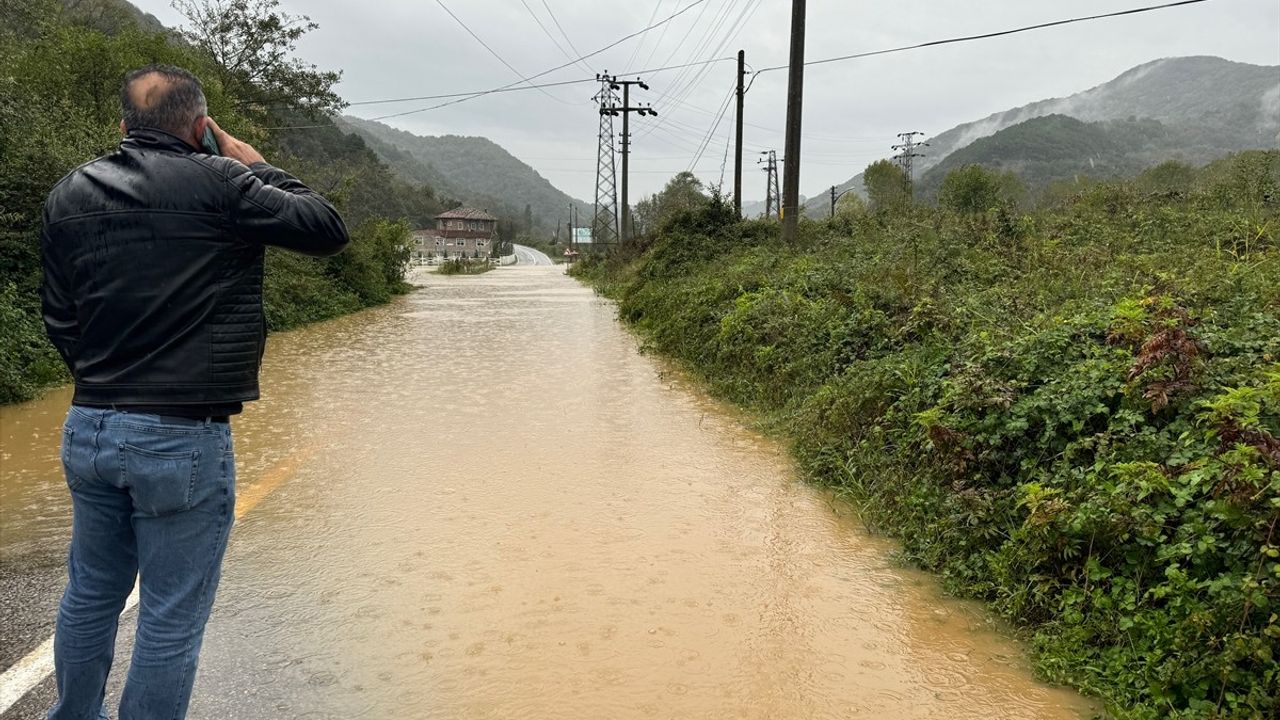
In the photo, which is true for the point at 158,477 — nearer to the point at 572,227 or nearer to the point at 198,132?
the point at 198,132

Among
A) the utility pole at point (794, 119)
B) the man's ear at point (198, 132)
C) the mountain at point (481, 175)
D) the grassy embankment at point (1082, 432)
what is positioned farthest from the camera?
the mountain at point (481, 175)

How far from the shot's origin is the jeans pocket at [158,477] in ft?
6.48

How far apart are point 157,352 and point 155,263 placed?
0.23m

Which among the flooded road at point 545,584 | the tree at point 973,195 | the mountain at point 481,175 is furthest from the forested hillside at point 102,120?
the mountain at point 481,175

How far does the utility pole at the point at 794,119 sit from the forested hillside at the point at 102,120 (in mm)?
10356

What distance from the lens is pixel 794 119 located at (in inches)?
582

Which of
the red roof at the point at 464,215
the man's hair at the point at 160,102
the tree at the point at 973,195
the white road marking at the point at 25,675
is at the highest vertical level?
the red roof at the point at 464,215

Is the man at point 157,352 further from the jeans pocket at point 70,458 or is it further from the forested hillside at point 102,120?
the forested hillside at point 102,120

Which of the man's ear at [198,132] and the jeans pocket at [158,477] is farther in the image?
the man's ear at [198,132]

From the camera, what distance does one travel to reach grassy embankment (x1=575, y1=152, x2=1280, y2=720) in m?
2.91

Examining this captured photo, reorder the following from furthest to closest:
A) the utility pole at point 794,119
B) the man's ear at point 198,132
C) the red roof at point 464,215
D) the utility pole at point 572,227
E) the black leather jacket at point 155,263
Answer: the red roof at point 464,215, the utility pole at point 572,227, the utility pole at point 794,119, the man's ear at point 198,132, the black leather jacket at point 155,263

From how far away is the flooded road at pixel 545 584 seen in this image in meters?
2.98

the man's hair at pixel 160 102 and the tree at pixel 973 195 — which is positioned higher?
the tree at pixel 973 195

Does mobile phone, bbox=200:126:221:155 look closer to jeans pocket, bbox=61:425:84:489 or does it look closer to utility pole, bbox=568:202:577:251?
jeans pocket, bbox=61:425:84:489
